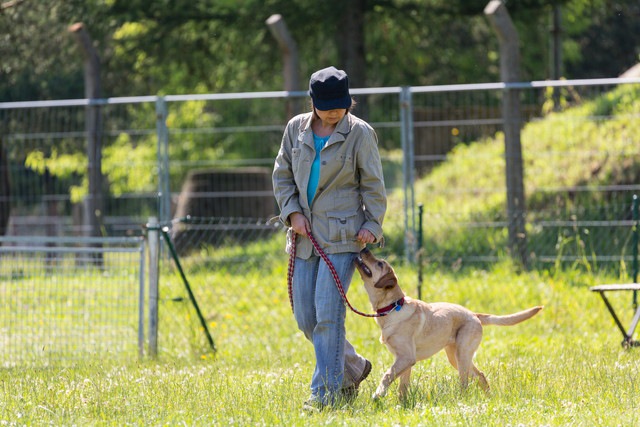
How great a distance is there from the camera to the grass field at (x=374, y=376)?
525cm

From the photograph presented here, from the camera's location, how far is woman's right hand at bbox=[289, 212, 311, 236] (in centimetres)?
574

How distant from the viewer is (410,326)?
5.86m

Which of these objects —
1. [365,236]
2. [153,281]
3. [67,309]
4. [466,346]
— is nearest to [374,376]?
[466,346]

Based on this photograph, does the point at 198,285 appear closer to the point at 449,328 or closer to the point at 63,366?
the point at 63,366

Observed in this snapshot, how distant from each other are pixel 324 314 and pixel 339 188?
0.72 m

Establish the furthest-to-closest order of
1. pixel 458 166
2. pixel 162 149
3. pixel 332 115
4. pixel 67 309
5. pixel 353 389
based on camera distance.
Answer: pixel 458 166 → pixel 162 149 → pixel 67 309 → pixel 353 389 → pixel 332 115

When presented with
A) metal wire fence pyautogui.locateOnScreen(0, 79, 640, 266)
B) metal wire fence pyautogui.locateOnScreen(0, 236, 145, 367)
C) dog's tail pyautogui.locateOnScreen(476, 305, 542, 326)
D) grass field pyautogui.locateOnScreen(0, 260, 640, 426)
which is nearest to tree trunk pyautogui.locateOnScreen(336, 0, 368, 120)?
metal wire fence pyautogui.locateOnScreen(0, 79, 640, 266)

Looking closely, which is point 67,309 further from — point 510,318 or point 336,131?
point 510,318

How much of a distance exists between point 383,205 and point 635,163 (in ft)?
A: 24.8

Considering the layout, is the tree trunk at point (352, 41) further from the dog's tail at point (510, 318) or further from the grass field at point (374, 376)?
the dog's tail at point (510, 318)

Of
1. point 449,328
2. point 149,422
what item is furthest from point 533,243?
point 149,422

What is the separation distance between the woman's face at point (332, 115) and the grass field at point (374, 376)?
62.6 inches

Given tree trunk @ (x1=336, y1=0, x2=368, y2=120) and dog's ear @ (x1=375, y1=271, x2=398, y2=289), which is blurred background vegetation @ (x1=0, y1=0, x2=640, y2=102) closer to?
tree trunk @ (x1=336, y1=0, x2=368, y2=120)

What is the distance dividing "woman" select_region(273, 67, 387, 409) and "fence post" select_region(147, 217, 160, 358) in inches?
99.2
